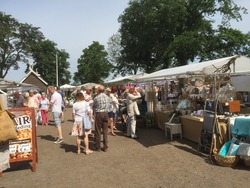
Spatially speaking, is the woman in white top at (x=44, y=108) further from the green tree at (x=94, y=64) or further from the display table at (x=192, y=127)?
the green tree at (x=94, y=64)

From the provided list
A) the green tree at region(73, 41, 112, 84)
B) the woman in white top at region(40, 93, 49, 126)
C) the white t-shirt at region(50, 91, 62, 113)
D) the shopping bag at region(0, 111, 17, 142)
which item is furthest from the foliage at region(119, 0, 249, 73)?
the shopping bag at region(0, 111, 17, 142)

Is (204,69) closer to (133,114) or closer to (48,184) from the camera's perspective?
(133,114)

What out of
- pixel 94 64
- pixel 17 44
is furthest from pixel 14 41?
pixel 94 64

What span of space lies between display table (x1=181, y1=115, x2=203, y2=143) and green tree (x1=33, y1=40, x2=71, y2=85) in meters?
50.2

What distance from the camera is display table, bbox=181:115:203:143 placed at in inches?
296

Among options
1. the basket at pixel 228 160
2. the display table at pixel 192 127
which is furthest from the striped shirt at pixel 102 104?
the basket at pixel 228 160

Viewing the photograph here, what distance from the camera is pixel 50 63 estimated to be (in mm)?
60469

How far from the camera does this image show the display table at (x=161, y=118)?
9.77 meters

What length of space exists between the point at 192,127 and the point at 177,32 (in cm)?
2556

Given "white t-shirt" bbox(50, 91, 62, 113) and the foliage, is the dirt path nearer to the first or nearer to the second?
"white t-shirt" bbox(50, 91, 62, 113)

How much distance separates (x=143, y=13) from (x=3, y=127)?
2953cm

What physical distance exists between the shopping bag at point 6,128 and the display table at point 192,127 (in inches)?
204

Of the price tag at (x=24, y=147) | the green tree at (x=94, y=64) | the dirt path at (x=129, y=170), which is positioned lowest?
the dirt path at (x=129, y=170)

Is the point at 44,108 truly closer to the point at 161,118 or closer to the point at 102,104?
the point at 161,118
